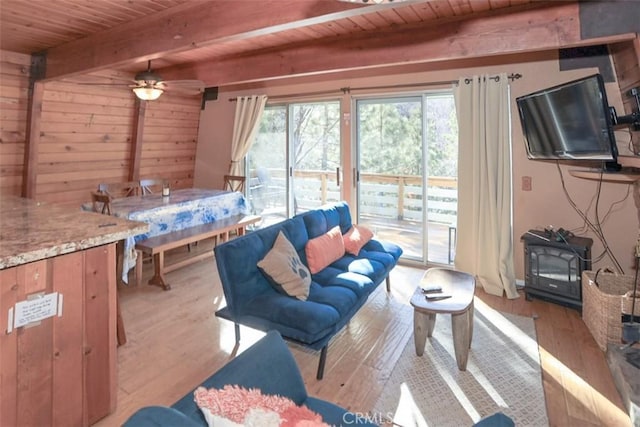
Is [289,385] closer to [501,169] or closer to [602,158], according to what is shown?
[602,158]

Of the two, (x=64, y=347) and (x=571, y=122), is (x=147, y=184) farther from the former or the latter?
(x=571, y=122)

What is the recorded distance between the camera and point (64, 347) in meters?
1.69

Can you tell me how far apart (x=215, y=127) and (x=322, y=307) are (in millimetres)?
4530

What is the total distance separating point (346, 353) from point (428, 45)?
8.50 ft

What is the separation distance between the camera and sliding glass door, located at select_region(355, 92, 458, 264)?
13.7 feet

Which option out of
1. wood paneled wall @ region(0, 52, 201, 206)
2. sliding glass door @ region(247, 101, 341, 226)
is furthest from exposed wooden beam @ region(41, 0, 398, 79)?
sliding glass door @ region(247, 101, 341, 226)

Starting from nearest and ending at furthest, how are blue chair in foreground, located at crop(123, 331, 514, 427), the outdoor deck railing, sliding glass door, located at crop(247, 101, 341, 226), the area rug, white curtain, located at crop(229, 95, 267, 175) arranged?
blue chair in foreground, located at crop(123, 331, 514, 427) → the area rug → the outdoor deck railing → sliding glass door, located at crop(247, 101, 341, 226) → white curtain, located at crop(229, 95, 267, 175)

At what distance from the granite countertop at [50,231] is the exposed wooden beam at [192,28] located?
1.37 m

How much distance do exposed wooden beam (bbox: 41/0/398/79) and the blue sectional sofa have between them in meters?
1.39

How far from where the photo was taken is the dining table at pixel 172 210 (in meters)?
3.54

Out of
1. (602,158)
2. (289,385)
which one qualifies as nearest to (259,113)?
(602,158)

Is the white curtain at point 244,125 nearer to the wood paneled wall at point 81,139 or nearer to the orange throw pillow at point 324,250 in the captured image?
the wood paneled wall at point 81,139

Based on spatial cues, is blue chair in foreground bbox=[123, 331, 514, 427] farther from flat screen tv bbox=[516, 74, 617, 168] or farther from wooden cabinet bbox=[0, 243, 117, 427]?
flat screen tv bbox=[516, 74, 617, 168]

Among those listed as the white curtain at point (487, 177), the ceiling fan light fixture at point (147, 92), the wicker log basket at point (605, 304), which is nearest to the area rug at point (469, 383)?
the wicker log basket at point (605, 304)
